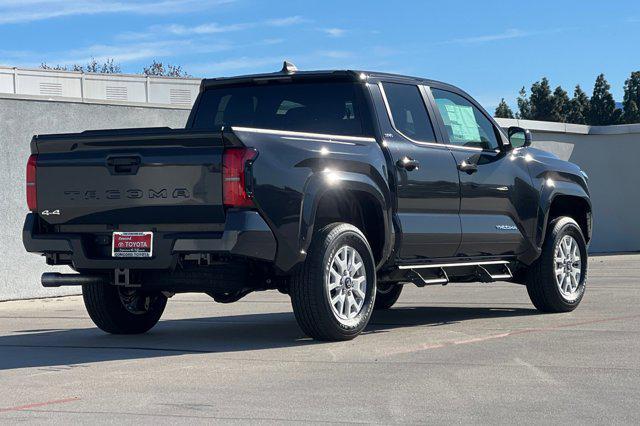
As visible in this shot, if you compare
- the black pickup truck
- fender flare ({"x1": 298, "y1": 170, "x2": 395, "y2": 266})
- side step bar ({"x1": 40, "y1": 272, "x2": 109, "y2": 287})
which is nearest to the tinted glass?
the black pickup truck

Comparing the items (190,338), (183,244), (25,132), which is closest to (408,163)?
(183,244)

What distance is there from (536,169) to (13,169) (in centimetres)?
687

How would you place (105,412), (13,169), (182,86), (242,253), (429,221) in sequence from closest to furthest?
(105,412) → (242,253) → (429,221) → (13,169) → (182,86)

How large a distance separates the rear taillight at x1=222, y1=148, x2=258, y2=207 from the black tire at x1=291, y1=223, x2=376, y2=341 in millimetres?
779

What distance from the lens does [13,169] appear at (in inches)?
582

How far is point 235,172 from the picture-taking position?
8.05 m

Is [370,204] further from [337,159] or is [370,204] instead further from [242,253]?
[242,253]

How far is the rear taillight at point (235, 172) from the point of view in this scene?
316 inches

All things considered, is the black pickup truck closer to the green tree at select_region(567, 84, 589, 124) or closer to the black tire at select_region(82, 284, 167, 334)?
the black tire at select_region(82, 284, 167, 334)

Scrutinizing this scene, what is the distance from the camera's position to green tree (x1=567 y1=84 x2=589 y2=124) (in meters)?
87.8

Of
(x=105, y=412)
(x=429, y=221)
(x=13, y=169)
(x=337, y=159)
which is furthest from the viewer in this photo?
(x=13, y=169)

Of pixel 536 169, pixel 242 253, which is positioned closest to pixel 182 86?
pixel 536 169

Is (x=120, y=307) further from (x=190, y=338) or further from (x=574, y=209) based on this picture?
(x=574, y=209)

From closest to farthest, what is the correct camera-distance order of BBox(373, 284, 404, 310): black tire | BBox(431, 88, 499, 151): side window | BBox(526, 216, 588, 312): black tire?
1. BBox(431, 88, 499, 151): side window
2. BBox(526, 216, 588, 312): black tire
3. BBox(373, 284, 404, 310): black tire
